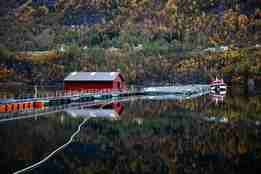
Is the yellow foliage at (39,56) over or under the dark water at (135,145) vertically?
over

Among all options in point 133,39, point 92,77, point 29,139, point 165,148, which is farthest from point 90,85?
point 133,39

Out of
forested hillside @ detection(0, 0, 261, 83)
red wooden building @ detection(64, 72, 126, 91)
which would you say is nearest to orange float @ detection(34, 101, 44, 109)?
red wooden building @ detection(64, 72, 126, 91)

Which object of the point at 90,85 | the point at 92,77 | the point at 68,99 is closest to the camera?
the point at 68,99

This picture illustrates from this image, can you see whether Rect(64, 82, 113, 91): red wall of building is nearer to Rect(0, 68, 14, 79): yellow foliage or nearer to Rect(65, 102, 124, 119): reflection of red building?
Rect(65, 102, 124, 119): reflection of red building

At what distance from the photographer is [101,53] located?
93.3m

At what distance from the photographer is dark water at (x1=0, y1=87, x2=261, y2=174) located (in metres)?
12.1

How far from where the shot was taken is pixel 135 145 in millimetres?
15586

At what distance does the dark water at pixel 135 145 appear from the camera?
12133mm

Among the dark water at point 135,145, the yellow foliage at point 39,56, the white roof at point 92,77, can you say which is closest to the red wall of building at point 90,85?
the white roof at point 92,77

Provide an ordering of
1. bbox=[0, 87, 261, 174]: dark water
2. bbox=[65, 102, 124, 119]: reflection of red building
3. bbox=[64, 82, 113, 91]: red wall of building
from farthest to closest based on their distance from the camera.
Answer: bbox=[64, 82, 113, 91]: red wall of building < bbox=[65, 102, 124, 119]: reflection of red building < bbox=[0, 87, 261, 174]: dark water

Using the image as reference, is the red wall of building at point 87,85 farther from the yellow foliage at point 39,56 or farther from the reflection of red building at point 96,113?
the yellow foliage at point 39,56

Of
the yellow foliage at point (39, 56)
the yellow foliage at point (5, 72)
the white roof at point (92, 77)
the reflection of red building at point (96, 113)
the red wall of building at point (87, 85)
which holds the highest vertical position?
the yellow foliage at point (39, 56)

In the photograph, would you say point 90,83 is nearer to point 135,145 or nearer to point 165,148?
point 135,145

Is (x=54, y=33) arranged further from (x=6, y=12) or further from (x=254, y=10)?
(x=254, y=10)
